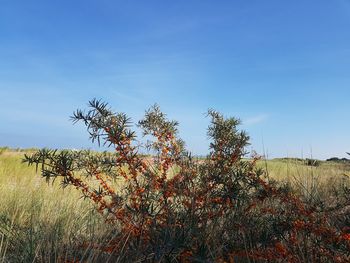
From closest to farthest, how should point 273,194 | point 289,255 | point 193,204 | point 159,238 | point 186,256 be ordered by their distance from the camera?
point 289,255
point 186,256
point 159,238
point 193,204
point 273,194

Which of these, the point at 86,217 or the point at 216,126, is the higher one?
the point at 216,126

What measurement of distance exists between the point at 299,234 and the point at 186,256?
129cm

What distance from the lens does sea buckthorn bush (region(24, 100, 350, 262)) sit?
12.1 feet

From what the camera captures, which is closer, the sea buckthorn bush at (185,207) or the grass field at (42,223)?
the sea buckthorn bush at (185,207)

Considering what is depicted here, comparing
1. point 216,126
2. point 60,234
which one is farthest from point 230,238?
point 60,234

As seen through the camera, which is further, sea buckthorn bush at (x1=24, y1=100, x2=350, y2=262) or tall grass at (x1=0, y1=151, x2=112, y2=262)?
tall grass at (x1=0, y1=151, x2=112, y2=262)

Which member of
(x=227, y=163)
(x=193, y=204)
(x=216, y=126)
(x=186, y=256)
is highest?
(x=216, y=126)

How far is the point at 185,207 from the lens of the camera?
14.4 feet

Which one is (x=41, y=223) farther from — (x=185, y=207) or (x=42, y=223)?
(x=185, y=207)

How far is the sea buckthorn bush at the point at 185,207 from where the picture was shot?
12.1 ft

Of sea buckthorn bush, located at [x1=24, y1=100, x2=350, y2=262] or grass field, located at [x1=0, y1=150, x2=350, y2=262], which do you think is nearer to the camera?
sea buckthorn bush, located at [x1=24, y1=100, x2=350, y2=262]

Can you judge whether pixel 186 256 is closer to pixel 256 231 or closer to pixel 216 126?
pixel 256 231

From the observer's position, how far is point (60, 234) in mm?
4965

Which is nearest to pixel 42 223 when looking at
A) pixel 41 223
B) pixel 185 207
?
pixel 41 223
